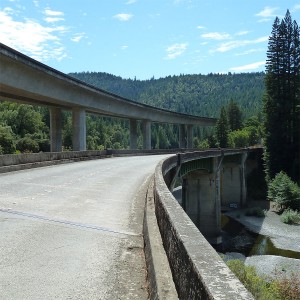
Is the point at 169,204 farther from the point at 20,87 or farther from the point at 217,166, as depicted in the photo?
the point at 217,166

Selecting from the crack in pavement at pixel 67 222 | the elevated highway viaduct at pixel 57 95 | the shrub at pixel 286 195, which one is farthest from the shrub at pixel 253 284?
the shrub at pixel 286 195

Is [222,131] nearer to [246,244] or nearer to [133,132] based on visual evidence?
[133,132]

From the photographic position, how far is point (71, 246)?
679cm

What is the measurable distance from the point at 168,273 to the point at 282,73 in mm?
66507

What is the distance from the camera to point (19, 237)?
286 inches

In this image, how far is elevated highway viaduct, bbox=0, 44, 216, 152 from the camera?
2642cm

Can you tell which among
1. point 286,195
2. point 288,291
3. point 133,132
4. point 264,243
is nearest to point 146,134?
point 133,132

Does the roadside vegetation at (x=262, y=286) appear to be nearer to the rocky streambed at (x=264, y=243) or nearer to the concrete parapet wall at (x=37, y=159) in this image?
the rocky streambed at (x=264, y=243)

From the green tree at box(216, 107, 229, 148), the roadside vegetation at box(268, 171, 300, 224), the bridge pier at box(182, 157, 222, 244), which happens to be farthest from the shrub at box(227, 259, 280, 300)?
the green tree at box(216, 107, 229, 148)

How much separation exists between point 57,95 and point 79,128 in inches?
274

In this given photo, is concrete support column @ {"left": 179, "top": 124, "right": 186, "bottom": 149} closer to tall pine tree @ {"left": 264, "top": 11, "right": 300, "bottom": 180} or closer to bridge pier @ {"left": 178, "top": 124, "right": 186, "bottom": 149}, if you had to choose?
bridge pier @ {"left": 178, "top": 124, "right": 186, "bottom": 149}

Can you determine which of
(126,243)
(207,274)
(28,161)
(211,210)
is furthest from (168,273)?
(211,210)

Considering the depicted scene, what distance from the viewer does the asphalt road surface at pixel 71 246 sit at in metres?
4.91

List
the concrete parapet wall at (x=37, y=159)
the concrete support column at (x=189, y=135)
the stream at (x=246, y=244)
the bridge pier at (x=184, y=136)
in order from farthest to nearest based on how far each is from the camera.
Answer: the concrete support column at (x=189, y=135), the bridge pier at (x=184, y=136), the stream at (x=246, y=244), the concrete parapet wall at (x=37, y=159)
